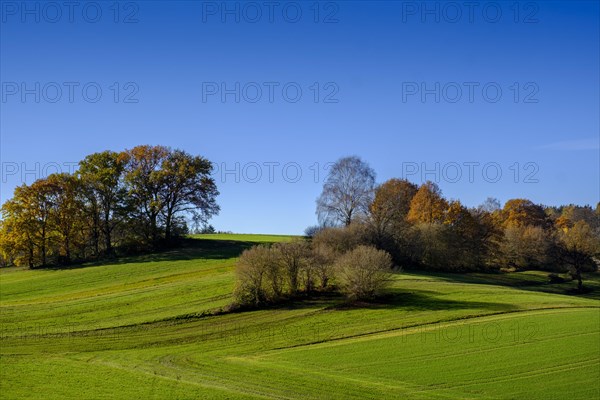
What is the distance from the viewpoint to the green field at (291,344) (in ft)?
99.3

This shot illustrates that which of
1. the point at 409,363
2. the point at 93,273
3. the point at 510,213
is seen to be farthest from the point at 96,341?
the point at 510,213

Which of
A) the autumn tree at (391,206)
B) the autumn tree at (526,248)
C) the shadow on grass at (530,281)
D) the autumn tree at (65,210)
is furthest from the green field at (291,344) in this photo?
the autumn tree at (526,248)

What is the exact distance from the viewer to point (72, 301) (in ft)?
181

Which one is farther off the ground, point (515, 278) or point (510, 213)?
point (510, 213)

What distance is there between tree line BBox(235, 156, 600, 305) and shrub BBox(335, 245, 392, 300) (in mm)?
91

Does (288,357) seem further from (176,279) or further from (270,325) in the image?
(176,279)

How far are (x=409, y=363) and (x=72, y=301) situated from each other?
34.5 m

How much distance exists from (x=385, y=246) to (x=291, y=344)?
3697cm

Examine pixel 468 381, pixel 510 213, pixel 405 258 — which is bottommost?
pixel 468 381

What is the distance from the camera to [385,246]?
75.4 m

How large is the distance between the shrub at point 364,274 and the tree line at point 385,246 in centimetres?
9

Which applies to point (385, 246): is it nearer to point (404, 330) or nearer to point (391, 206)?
point (391, 206)

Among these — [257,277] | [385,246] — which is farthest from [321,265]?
[385,246]

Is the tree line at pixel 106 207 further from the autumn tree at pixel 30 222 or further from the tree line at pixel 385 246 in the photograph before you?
the tree line at pixel 385 246
